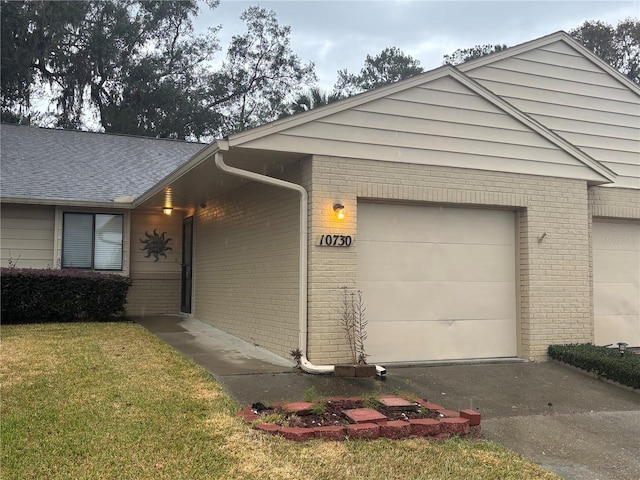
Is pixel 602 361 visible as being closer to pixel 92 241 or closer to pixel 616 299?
pixel 616 299

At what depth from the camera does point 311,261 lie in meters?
7.28

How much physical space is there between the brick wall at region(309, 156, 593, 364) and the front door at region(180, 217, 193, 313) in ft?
21.7

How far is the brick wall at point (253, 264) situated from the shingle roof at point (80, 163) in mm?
2600

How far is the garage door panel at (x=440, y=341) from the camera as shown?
7.83 m

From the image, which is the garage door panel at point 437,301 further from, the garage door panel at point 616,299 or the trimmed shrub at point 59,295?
the trimmed shrub at point 59,295

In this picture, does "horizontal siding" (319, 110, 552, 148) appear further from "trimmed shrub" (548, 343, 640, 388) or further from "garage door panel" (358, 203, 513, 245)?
"trimmed shrub" (548, 343, 640, 388)

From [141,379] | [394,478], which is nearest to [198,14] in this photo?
[141,379]

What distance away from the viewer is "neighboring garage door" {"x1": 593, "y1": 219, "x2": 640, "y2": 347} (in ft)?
31.1

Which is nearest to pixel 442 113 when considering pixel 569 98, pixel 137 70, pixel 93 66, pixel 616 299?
pixel 569 98

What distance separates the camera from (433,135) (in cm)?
809

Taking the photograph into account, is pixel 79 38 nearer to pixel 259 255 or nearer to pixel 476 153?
pixel 259 255

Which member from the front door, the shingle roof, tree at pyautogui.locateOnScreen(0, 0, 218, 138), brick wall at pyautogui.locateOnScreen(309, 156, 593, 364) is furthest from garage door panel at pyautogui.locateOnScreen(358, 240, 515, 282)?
tree at pyautogui.locateOnScreen(0, 0, 218, 138)

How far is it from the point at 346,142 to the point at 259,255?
2587 mm

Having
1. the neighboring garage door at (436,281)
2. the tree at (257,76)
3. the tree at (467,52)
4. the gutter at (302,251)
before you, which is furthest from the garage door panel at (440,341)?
the tree at (467,52)
